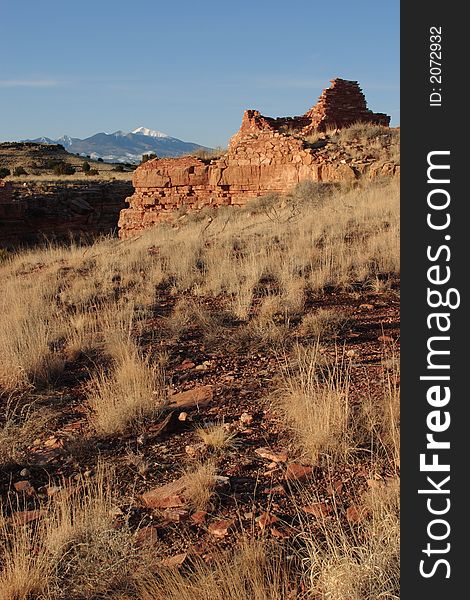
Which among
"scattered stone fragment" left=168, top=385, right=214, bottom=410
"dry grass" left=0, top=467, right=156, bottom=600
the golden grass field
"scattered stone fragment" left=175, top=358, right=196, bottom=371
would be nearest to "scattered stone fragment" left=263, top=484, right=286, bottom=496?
the golden grass field

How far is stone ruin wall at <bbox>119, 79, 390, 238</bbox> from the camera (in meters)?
19.4

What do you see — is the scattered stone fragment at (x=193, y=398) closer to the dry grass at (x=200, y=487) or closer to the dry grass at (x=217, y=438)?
the dry grass at (x=217, y=438)

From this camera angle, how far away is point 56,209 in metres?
31.7

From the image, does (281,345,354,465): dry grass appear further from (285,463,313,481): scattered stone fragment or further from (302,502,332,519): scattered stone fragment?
(302,502,332,519): scattered stone fragment

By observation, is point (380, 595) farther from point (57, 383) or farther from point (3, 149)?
point (3, 149)

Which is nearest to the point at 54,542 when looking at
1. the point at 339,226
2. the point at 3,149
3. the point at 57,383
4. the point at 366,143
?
the point at 57,383

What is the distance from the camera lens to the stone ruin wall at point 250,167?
1941cm

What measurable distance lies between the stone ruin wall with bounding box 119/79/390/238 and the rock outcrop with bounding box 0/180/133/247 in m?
8.16

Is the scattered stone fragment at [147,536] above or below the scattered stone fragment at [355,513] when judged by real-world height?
below

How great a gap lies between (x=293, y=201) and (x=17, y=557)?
49.1 ft

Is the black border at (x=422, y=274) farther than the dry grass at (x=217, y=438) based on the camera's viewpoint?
No

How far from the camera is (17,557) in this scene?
2441 millimetres

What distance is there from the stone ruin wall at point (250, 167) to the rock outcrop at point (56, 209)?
816 centimetres

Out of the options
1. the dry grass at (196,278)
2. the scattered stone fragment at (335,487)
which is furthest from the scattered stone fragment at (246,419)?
the dry grass at (196,278)
